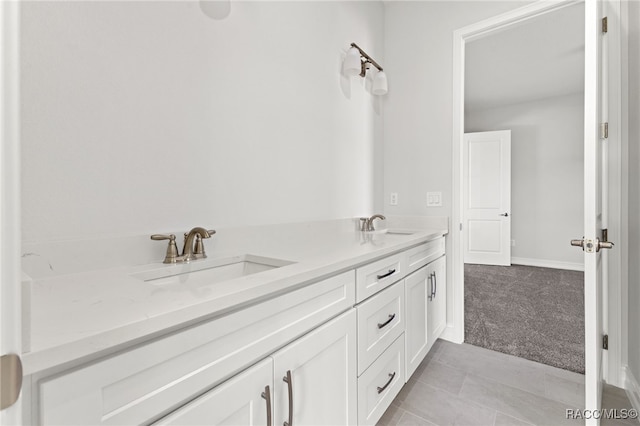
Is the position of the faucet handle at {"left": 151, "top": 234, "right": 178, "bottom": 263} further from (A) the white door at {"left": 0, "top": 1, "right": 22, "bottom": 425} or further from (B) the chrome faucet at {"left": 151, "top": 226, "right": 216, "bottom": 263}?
(A) the white door at {"left": 0, "top": 1, "right": 22, "bottom": 425}

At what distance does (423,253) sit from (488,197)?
3690 millimetres

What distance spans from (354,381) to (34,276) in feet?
3.33

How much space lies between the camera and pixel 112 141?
93 cm

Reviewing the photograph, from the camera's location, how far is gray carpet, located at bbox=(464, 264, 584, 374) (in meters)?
2.07

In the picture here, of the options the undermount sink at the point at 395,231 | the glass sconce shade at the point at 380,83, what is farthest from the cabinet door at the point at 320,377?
the glass sconce shade at the point at 380,83

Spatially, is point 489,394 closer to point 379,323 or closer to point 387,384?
point 387,384

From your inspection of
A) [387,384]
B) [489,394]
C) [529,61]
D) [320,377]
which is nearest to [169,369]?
[320,377]

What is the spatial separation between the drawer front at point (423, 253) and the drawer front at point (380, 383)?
0.38 meters

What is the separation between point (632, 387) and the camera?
154cm

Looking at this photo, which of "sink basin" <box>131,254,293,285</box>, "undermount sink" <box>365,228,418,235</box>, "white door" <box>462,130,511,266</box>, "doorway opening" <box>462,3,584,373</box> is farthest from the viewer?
"white door" <box>462,130,511,266</box>

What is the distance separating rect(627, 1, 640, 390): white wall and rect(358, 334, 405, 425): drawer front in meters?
1.20

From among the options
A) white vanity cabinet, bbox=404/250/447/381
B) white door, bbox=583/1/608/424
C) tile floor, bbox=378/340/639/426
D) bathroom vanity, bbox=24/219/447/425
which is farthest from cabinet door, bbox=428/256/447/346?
white door, bbox=583/1/608/424

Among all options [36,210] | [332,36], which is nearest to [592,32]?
[332,36]

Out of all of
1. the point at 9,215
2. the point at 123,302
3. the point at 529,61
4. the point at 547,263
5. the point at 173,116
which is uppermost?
the point at 529,61
